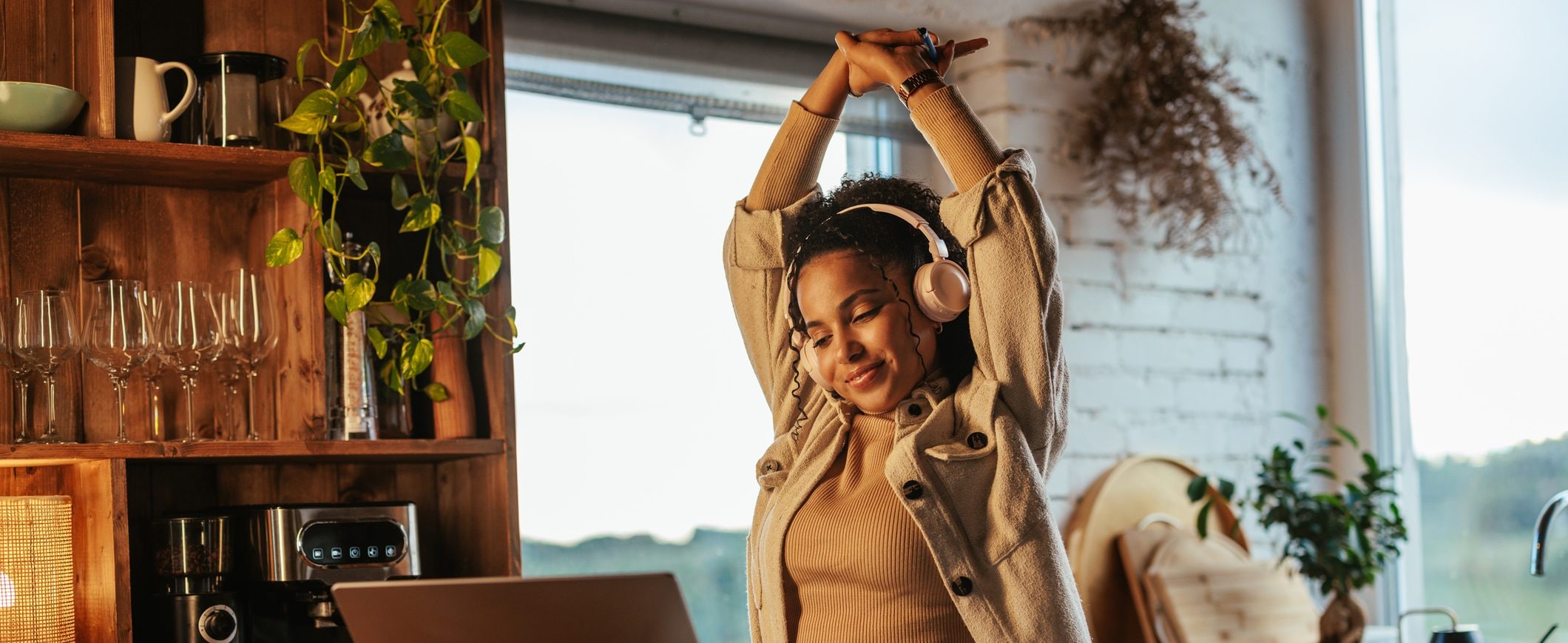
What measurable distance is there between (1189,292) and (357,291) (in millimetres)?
1669

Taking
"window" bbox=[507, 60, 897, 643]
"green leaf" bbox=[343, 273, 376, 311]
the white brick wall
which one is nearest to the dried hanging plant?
the white brick wall

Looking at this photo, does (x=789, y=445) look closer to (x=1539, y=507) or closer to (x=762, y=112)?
(x=762, y=112)

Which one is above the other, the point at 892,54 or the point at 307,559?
the point at 892,54

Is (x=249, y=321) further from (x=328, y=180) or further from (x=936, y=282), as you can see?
(x=936, y=282)

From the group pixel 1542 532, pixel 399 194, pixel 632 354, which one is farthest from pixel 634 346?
pixel 1542 532

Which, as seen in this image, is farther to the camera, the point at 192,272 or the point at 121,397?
the point at 192,272

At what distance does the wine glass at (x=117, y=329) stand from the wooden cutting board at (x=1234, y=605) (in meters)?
1.63

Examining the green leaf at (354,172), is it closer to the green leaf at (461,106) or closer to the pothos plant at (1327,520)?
the green leaf at (461,106)

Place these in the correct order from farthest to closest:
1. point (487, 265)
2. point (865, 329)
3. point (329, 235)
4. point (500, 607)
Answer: point (487, 265) < point (329, 235) < point (865, 329) < point (500, 607)

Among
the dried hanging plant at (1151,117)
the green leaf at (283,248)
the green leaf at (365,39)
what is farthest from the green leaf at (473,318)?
the dried hanging plant at (1151,117)

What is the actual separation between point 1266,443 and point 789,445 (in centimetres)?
169

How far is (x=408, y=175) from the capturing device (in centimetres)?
187

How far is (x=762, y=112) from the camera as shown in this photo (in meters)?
2.50

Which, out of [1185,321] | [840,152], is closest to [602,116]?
[840,152]
